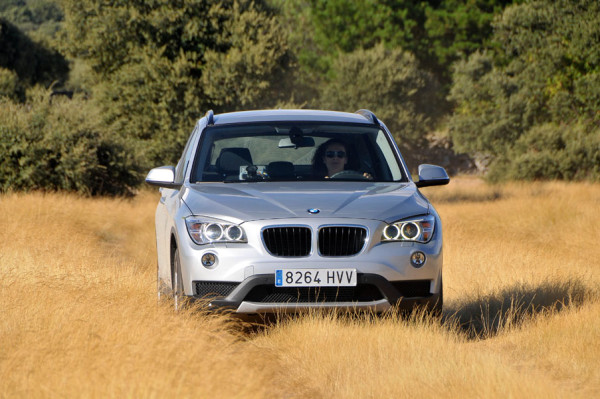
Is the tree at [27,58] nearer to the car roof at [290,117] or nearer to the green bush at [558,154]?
the green bush at [558,154]

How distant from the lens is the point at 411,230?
6555mm

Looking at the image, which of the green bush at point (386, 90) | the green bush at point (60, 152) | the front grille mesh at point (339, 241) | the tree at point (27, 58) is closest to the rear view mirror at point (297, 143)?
the front grille mesh at point (339, 241)

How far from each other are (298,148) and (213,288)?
201 cm

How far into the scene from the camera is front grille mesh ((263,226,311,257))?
250 inches

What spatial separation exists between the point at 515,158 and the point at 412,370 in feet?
100

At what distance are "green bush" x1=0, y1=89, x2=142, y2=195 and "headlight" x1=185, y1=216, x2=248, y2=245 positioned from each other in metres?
15.9

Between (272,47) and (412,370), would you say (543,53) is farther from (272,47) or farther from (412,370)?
(412,370)

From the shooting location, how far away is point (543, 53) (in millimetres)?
29781

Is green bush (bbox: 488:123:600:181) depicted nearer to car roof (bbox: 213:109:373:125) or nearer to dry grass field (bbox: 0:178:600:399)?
dry grass field (bbox: 0:178:600:399)

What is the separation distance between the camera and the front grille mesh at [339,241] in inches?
251

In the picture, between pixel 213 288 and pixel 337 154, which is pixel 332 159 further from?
pixel 213 288

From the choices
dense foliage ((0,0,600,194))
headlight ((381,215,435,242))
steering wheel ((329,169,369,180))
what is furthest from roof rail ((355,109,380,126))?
dense foliage ((0,0,600,194))

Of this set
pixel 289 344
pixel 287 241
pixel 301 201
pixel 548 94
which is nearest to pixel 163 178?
pixel 301 201

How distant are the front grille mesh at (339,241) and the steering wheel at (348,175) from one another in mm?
1218
